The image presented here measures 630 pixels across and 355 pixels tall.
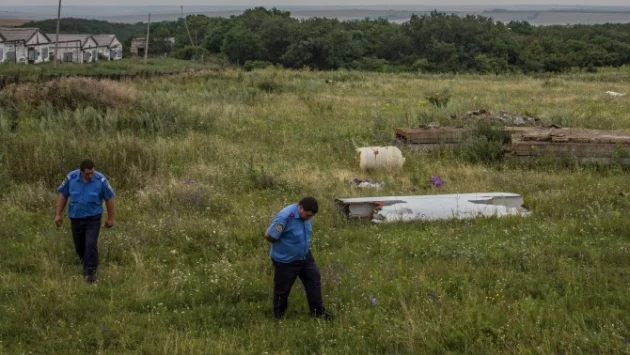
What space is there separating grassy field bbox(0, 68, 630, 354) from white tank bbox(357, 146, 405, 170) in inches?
13.5

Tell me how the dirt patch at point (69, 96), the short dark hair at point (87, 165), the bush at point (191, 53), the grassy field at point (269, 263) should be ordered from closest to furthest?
A: the grassy field at point (269, 263), the short dark hair at point (87, 165), the dirt patch at point (69, 96), the bush at point (191, 53)

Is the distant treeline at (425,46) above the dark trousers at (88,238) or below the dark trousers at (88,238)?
above

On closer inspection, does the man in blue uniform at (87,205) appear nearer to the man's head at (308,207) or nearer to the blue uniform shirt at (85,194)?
the blue uniform shirt at (85,194)

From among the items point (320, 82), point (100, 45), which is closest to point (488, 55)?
point (320, 82)

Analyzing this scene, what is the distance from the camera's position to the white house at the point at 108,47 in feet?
246

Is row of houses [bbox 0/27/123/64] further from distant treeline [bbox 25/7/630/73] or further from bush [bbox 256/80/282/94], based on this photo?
bush [bbox 256/80/282/94]

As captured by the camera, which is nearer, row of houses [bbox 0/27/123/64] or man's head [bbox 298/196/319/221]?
man's head [bbox 298/196/319/221]

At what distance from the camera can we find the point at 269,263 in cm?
715

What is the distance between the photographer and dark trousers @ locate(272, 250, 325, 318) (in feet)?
18.9

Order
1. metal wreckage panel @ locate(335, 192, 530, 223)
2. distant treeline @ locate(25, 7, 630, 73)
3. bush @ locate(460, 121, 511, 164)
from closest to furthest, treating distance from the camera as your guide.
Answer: metal wreckage panel @ locate(335, 192, 530, 223) → bush @ locate(460, 121, 511, 164) → distant treeline @ locate(25, 7, 630, 73)

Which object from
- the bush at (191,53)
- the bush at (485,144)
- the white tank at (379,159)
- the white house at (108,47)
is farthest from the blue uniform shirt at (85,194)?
the white house at (108,47)

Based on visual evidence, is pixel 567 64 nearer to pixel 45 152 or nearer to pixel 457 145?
pixel 457 145

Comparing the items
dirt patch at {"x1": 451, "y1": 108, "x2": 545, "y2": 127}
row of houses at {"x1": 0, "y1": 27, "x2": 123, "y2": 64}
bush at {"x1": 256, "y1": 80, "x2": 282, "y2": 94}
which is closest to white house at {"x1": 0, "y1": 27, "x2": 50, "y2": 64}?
row of houses at {"x1": 0, "y1": 27, "x2": 123, "y2": 64}

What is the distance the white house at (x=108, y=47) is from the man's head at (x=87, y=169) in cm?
7191
